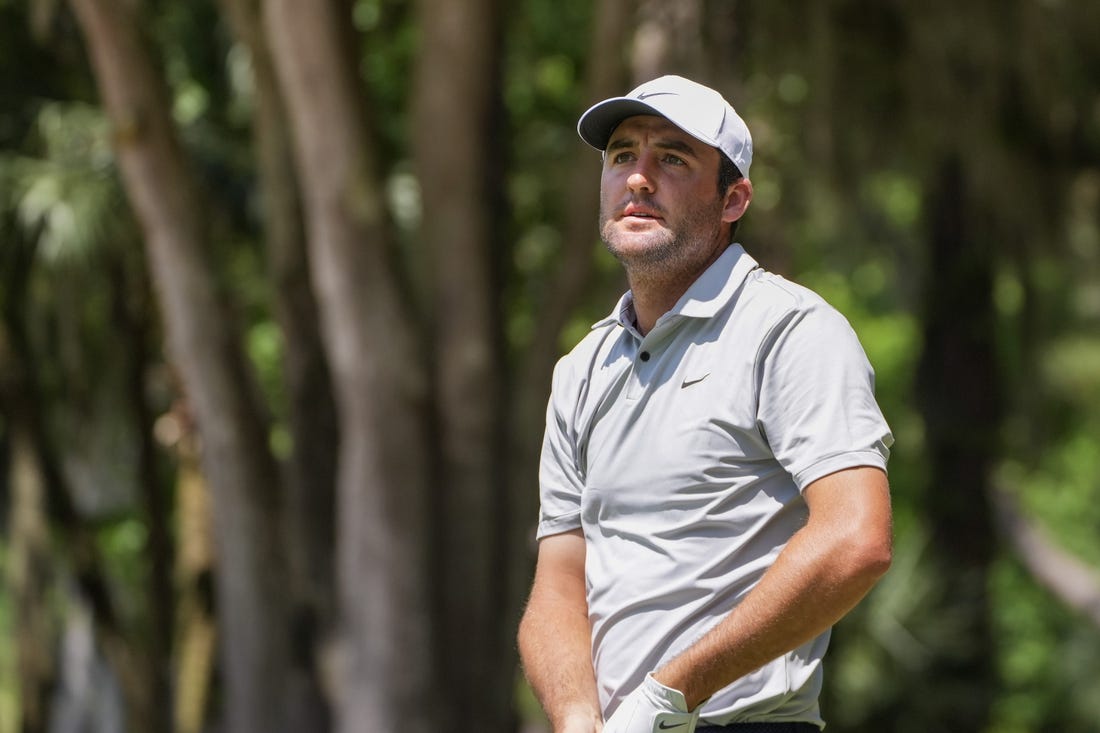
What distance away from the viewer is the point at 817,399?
2230 millimetres

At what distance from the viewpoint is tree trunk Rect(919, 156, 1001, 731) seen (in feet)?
44.0

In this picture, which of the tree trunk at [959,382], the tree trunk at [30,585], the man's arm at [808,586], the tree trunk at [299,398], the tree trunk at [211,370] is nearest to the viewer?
the man's arm at [808,586]

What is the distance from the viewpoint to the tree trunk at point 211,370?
755 cm

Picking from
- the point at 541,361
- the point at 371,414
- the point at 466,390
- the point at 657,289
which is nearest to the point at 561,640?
the point at 657,289

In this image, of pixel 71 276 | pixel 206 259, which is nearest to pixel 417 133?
pixel 206 259

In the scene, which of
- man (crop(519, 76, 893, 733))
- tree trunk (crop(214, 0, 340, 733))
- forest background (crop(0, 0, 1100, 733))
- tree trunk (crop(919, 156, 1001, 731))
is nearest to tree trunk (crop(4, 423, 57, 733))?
forest background (crop(0, 0, 1100, 733))

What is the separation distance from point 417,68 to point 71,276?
3.58 metres

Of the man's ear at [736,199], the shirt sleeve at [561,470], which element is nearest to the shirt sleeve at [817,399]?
the man's ear at [736,199]

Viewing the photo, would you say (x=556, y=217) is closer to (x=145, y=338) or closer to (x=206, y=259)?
(x=145, y=338)

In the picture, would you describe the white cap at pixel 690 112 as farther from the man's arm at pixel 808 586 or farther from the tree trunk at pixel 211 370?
the tree trunk at pixel 211 370

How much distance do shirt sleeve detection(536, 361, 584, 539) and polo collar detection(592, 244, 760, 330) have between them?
245 millimetres

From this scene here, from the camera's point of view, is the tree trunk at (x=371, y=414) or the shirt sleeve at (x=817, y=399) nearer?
the shirt sleeve at (x=817, y=399)

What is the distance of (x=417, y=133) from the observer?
7508 mm

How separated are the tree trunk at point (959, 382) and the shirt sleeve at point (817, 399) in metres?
10.9
